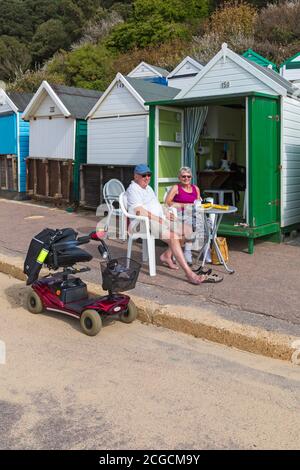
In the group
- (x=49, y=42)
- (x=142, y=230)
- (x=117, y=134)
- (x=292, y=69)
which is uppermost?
(x=49, y=42)

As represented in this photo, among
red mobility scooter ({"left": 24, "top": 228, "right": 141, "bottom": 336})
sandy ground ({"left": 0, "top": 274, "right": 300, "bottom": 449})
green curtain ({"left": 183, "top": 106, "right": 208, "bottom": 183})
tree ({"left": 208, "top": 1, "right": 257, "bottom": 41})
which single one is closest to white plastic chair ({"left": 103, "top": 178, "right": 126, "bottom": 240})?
green curtain ({"left": 183, "top": 106, "right": 208, "bottom": 183})

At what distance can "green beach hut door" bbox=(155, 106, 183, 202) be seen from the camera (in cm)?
959

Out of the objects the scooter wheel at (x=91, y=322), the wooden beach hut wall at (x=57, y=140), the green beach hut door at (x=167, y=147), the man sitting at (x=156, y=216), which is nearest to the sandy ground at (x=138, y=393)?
the scooter wheel at (x=91, y=322)

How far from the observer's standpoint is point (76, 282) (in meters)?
5.66

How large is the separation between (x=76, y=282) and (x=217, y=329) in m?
1.60

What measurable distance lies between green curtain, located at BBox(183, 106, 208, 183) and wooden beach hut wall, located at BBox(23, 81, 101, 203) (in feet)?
14.5

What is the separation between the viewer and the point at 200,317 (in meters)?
5.29

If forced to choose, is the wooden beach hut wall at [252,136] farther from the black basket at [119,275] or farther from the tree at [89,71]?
the tree at [89,71]

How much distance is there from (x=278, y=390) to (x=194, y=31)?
38.1 metres

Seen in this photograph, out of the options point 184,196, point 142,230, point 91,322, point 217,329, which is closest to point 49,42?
point 184,196

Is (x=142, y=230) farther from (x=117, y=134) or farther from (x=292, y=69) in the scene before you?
(x=292, y=69)

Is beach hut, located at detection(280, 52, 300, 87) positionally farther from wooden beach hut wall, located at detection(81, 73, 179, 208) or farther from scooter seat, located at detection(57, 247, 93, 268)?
scooter seat, located at detection(57, 247, 93, 268)

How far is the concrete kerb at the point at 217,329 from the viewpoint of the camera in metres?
4.67
